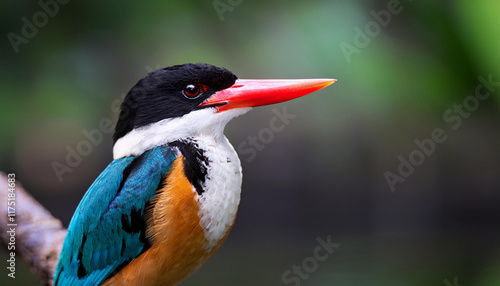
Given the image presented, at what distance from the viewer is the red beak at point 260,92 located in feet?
6.62

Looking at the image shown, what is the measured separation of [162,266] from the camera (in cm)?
195

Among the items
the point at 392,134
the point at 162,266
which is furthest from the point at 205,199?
the point at 392,134

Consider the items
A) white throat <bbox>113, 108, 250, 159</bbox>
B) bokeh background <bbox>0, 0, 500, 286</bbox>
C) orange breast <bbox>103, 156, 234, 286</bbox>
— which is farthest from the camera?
bokeh background <bbox>0, 0, 500, 286</bbox>

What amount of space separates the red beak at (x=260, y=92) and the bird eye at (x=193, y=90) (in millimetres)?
41

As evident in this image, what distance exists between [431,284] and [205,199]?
351cm

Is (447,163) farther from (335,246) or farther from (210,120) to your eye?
(210,120)

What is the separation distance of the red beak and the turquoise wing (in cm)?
25

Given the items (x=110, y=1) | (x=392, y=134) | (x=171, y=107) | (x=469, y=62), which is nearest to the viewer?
(x=171, y=107)

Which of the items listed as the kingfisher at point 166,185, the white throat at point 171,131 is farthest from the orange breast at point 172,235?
the white throat at point 171,131

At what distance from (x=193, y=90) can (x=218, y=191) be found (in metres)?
0.37

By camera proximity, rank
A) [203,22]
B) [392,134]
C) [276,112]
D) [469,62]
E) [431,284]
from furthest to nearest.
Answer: [392,134], [276,112], [203,22], [469,62], [431,284]

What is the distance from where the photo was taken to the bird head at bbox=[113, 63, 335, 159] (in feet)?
6.75

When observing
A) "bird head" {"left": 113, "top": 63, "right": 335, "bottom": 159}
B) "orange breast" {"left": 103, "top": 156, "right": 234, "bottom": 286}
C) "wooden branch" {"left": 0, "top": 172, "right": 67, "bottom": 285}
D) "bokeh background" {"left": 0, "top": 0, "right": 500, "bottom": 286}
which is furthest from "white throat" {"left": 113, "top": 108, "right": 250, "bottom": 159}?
"bokeh background" {"left": 0, "top": 0, "right": 500, "bottom": 286}

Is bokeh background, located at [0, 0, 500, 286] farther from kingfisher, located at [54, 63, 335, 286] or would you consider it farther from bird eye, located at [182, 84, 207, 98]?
Result: bird eye, located at [182, 84, 207, 98]
